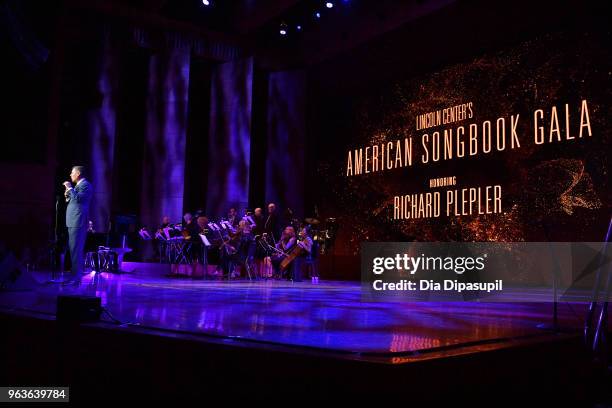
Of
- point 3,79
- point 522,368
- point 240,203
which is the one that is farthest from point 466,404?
point 240,203

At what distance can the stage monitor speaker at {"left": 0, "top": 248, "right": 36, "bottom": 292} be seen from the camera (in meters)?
5.70

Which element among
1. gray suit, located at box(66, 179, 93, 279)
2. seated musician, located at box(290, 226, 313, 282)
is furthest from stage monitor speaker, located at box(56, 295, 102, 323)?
seated musician, located at box(290, 226, 313, 282)

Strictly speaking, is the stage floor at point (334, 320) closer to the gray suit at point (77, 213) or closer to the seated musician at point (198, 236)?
the gray suit at point (77, 213)

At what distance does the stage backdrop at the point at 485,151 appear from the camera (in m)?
7.94

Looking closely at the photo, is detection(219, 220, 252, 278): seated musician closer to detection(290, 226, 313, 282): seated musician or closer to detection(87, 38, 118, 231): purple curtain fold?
Result: detection(290, 226, 313, 282): seated musician

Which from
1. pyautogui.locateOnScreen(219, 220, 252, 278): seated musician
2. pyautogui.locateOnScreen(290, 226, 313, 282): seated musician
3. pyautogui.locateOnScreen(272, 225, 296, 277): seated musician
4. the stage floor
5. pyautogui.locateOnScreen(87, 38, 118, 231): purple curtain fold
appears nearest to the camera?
the stage floor

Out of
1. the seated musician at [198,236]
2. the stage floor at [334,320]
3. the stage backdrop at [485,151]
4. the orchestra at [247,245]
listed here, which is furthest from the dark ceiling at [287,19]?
the stage floor at [334,320]

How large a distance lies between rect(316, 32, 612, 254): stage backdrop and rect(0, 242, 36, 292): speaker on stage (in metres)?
5.91

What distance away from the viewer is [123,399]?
96.9 inches

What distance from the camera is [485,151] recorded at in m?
9.33

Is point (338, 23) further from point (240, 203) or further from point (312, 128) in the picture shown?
point (240, 203)

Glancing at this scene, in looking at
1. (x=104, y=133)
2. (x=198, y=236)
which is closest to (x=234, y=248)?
(x=198, y=236)

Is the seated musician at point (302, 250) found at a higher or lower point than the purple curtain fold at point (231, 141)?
lower

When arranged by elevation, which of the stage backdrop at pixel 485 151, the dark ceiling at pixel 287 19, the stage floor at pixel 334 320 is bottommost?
the stage floor at pixel 334 320
